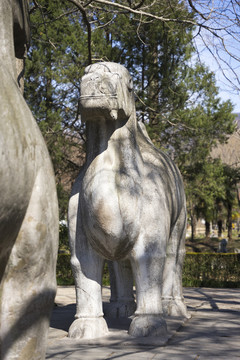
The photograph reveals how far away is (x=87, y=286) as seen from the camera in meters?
5.17

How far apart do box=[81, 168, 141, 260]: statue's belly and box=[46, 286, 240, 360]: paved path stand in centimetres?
82

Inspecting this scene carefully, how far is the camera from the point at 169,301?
6367mm

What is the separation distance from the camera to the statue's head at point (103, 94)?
485cm

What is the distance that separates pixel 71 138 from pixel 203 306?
838 cm

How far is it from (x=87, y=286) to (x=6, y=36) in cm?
402

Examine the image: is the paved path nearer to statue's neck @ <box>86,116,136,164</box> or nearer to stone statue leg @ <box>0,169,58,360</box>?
statue's neck @ <box>86,116,136,164</box>

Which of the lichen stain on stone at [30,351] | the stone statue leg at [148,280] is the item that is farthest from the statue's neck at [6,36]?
the stone statue leg at [148,280]

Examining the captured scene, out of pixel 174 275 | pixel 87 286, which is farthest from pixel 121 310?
pixel 87 286

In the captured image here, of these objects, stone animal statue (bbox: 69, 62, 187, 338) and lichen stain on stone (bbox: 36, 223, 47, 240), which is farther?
stone animal statue (bbox: 69, 62, 187, 338)

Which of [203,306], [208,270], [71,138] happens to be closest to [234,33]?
[203,306]

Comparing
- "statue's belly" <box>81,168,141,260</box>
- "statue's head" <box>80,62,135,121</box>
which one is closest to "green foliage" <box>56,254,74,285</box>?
"statue's belly" <box>81,168,141,260</box>

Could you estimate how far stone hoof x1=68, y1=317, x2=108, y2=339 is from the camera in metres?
5.00

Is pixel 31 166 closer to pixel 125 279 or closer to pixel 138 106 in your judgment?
pixel 125 279

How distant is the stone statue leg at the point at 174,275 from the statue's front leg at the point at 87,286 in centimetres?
136
